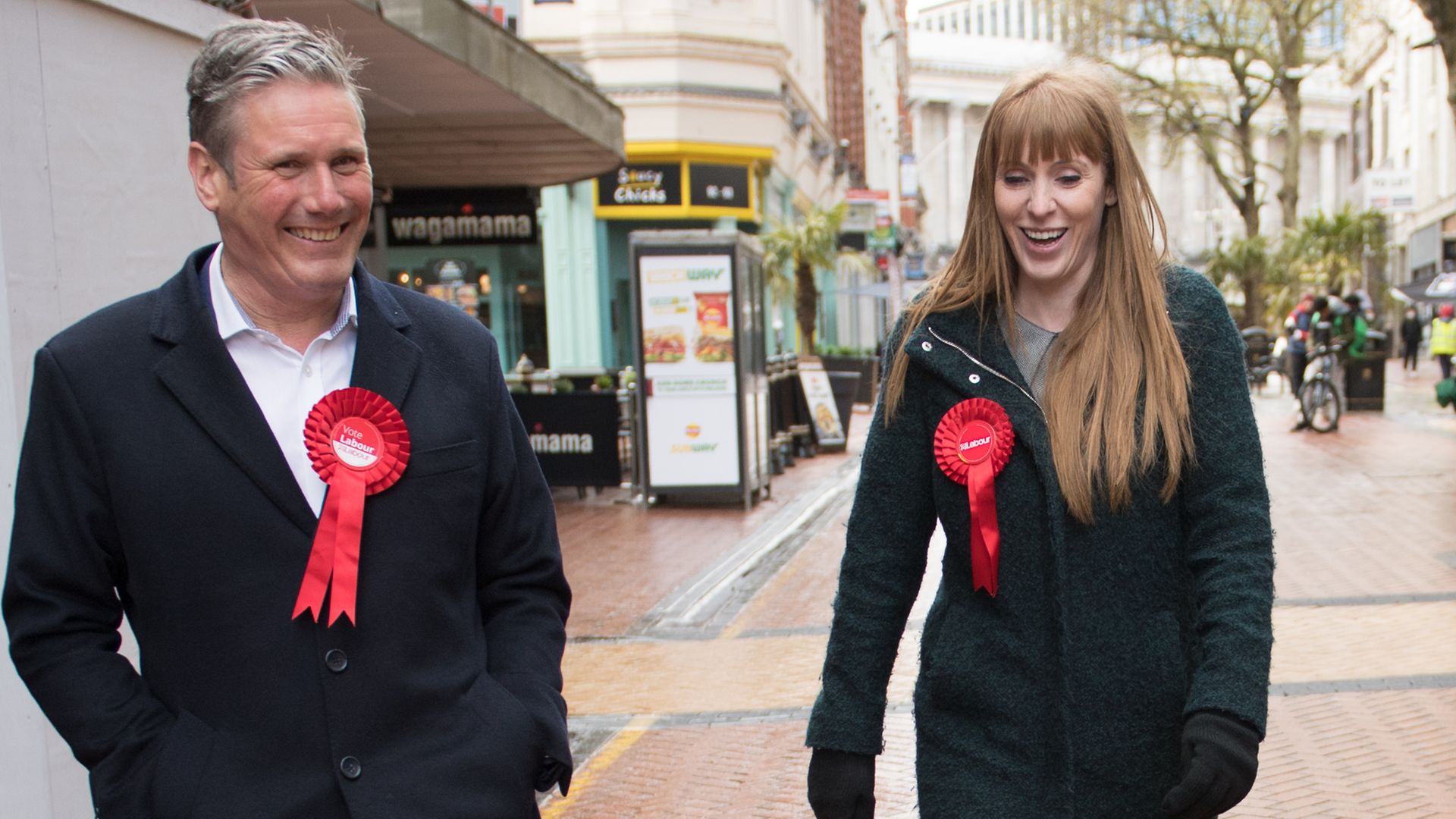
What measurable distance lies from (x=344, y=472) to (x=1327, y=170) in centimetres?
11532

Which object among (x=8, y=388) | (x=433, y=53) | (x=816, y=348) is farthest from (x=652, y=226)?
(x=8, y=388)

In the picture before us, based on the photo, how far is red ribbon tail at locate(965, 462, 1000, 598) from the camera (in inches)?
92.3

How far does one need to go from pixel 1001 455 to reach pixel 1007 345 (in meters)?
0.22

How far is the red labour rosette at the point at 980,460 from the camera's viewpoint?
2.35 m

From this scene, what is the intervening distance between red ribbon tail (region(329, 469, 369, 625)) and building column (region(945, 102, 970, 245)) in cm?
10033

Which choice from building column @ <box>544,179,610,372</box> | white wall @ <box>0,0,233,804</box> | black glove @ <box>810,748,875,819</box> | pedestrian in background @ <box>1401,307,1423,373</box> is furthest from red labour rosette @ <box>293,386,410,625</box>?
pedestrian in background @ <box>1401,307,1423,373</box>

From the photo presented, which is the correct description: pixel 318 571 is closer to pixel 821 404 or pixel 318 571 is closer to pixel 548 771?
pixel 548 771

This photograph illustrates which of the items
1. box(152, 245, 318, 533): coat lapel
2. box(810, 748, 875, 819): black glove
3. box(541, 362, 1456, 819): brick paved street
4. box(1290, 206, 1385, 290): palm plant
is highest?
box(1290, 206, 1385, 290): palm plant

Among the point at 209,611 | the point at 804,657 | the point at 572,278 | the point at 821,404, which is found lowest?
the point at 804,657

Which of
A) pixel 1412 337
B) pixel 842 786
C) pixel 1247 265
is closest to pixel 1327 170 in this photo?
pixel 1247 265

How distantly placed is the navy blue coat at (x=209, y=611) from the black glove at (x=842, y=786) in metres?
0.54

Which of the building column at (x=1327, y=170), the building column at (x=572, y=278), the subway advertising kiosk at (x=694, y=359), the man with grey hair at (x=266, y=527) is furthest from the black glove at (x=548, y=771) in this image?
the building column at (x=1327, y=170)

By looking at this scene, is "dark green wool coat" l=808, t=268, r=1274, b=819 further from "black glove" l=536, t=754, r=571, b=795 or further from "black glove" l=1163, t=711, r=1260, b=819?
"black glove" l=536, t=754, r=571, b=795

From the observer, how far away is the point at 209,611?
6.68 feet
